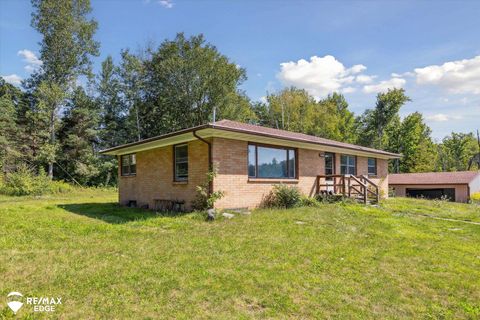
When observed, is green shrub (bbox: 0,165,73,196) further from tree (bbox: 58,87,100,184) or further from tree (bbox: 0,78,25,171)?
tree (bbox: 58,87,100,184)

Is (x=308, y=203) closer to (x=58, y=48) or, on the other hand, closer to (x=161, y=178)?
(x=161, y=178)

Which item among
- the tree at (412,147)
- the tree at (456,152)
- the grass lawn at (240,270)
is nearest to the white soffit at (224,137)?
the grass lawn at (240,270)

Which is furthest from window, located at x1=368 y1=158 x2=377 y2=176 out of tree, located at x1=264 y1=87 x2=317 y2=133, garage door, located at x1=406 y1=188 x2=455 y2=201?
tree, located at x1=264 y1=87 x2=317 y2=133

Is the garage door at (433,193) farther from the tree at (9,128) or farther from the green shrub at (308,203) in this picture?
the tree at (9,128)

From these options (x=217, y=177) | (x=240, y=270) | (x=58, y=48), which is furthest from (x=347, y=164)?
(x=58, y=48)

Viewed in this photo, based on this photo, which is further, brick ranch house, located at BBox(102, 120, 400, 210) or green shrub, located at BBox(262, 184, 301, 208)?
green shrub, located at BBox(262, 184, 301, 208)

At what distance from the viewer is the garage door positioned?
27728mm

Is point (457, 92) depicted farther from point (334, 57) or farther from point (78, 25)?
point (78, 25)

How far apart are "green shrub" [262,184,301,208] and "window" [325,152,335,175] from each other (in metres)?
4.15

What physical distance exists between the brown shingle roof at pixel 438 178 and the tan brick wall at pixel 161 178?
25553 mm

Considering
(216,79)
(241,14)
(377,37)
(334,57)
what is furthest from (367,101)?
(241,14)

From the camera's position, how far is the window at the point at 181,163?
11209mm

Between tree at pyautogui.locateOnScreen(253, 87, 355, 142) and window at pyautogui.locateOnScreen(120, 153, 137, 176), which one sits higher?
tree at pyautogui.locateOnScreen(253, 87, 355, 142)

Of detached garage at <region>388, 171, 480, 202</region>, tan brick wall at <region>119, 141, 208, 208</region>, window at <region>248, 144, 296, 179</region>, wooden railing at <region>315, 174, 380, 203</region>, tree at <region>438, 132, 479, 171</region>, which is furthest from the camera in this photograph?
tree at <region>438, 132, 479, 171</region>
